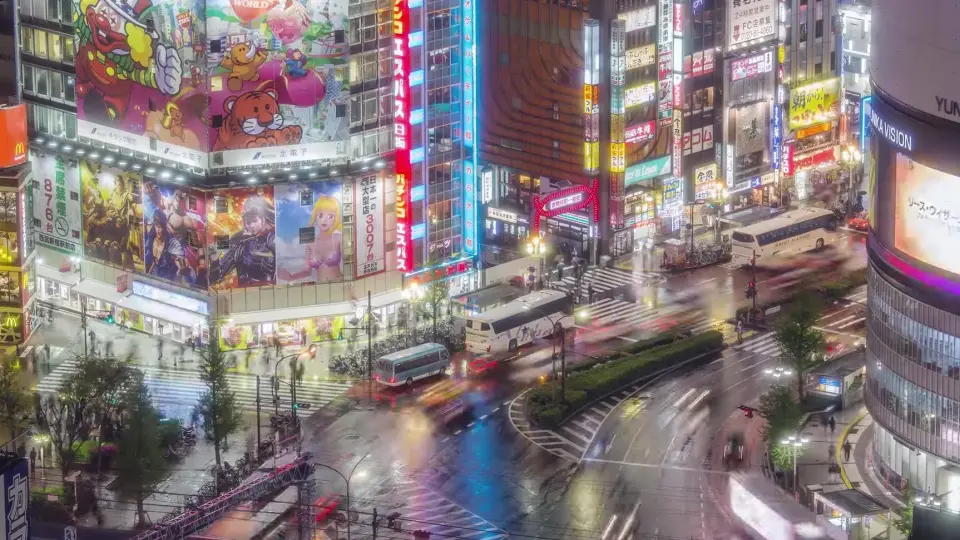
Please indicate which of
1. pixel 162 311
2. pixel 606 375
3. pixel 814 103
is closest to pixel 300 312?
pixel 162 311

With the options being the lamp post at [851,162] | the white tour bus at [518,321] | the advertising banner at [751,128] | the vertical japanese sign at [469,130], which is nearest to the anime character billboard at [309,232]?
the white tour bus at [518,321]

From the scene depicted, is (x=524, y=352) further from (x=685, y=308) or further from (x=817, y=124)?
(x=817, y=124)

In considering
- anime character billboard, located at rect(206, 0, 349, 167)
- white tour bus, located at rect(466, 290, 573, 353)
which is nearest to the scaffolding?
white tour bus, located at rect(466, 290, 573, 353)

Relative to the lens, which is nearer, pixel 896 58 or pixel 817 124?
pixel 896 58

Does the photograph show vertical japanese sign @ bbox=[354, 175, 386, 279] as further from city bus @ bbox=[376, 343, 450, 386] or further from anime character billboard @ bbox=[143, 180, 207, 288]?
city bus @ bbox=[376, 343, 450, 386]

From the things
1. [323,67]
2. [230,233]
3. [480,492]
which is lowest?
[480,492]

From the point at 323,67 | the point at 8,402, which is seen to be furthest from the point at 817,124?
the point at 8,402

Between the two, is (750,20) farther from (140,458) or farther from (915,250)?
(140,458)

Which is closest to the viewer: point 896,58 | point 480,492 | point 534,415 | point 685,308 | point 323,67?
point 896,58
